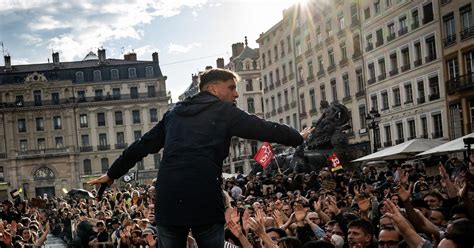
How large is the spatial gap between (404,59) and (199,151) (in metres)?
47.6

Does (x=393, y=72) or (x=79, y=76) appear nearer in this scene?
(x=393, y=72)

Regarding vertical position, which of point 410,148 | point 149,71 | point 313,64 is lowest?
point 410,148

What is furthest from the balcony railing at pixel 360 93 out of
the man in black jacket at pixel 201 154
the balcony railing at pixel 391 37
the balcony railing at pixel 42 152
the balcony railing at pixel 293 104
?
the man in black jacket at pixel 201 154

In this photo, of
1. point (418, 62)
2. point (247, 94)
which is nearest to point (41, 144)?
point (247, 94)

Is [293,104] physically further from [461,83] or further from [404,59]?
[461,83]

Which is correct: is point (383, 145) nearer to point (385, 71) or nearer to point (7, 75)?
point (385, 71)

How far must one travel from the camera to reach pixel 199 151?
482 centimetres

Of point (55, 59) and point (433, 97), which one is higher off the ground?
point (55, 59)

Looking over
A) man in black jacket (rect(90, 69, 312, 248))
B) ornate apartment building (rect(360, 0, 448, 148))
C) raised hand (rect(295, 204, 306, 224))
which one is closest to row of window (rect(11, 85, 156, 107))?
ornate apartment building (rect(360, 0, 448, 148))

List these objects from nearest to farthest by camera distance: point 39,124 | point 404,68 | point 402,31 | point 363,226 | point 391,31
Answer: point 363,226, point 402,31, point 404,68, point 391,31, point 39,124

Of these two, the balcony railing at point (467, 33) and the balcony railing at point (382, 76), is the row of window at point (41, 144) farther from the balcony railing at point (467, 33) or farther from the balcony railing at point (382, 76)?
the balcony railing at point (467, 33)

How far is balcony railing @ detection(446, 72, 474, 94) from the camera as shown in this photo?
4188 centimetres

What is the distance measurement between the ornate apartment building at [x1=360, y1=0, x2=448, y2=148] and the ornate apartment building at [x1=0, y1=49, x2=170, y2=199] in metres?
44.5

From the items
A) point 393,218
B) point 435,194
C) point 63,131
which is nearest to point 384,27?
point 435,194
